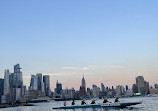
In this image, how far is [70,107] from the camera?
60.2 metres

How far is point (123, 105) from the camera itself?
5291 cm

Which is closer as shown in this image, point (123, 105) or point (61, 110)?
point (123, 105)

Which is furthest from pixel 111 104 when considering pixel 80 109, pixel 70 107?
pixel 70 107

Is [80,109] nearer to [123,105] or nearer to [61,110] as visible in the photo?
[61,110]

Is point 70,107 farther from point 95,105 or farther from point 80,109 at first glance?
point 95,105

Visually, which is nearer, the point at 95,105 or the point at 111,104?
the point at 111,104

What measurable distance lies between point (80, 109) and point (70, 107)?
409cm

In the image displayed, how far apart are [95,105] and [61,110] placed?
10.3 meters

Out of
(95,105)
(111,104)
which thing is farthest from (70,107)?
(111,104)

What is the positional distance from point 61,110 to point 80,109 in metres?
5.74

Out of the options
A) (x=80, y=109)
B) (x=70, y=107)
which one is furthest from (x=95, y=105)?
(x=70, y=107)

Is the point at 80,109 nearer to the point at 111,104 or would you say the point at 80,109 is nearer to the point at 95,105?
the point at 95,105

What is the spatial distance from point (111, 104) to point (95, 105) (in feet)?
18.4

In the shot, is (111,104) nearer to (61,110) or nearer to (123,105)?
(123,105)
